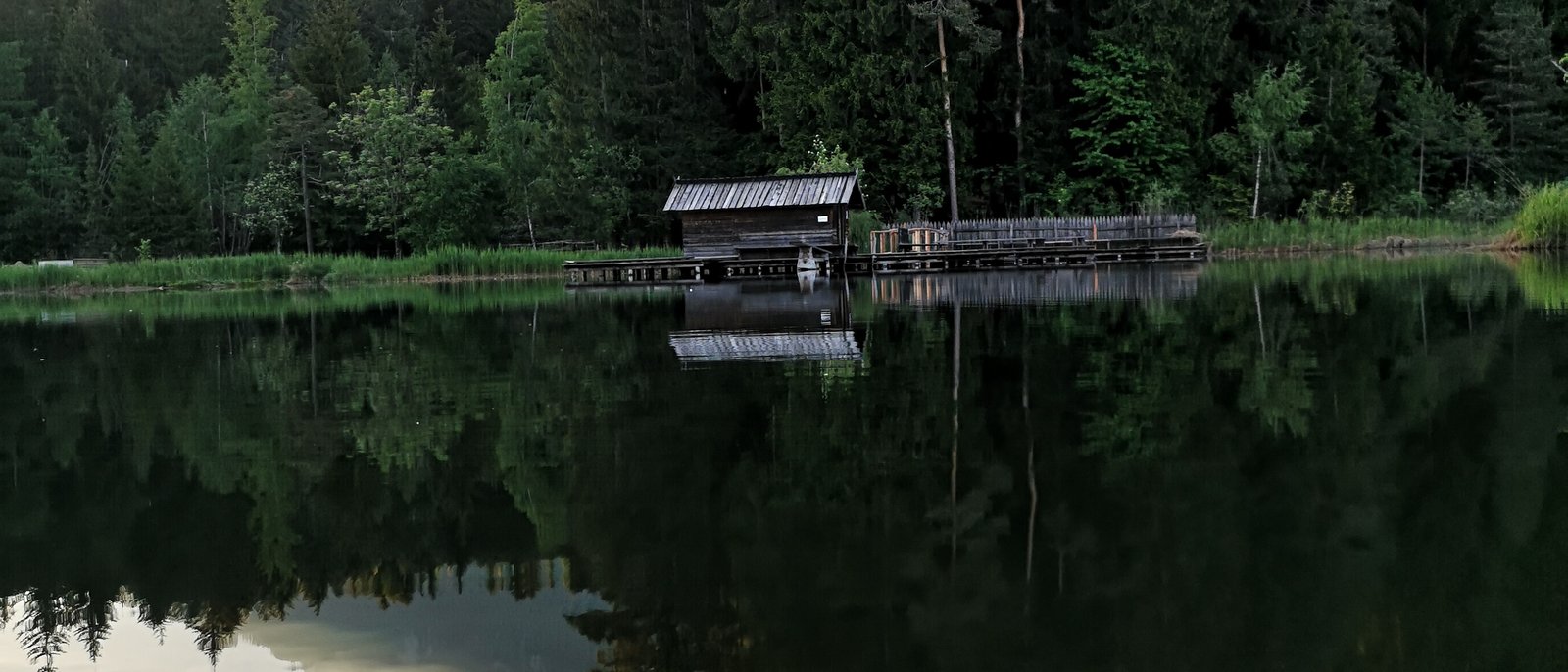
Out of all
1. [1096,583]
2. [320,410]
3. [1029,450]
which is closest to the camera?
[1096,583]

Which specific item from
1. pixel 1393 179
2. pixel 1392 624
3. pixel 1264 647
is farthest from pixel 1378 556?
pixel 1393 179

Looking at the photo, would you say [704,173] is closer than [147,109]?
Yes

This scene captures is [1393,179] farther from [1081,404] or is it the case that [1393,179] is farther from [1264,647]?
[1264,647]

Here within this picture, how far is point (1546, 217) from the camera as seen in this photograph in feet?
123

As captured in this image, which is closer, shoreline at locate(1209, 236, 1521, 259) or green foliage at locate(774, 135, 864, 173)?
shoreline at locate(1209, 236, 1521, 259)

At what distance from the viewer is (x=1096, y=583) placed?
588 centimetres

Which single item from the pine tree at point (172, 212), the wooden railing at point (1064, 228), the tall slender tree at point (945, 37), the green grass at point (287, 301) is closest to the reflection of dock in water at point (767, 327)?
the green grass at point (287, 301)

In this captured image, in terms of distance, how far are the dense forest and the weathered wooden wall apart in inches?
233

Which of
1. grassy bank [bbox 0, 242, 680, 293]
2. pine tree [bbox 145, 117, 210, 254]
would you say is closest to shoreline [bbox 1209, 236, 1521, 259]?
grassy bank [bbox 0, 242, 680, 293]

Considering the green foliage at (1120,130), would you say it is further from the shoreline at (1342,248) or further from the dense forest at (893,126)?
the shoreline at (1342,248)

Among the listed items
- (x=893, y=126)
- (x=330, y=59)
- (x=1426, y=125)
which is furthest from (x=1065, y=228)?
(x=330, y=59)

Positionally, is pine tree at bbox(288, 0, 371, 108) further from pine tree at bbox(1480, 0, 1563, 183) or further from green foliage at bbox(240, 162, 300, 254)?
pine tree at bbox(1480, 0, 1563, 183)

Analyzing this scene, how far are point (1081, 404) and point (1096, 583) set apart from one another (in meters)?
4.98

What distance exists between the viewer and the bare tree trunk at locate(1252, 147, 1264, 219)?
4866 centimetres
